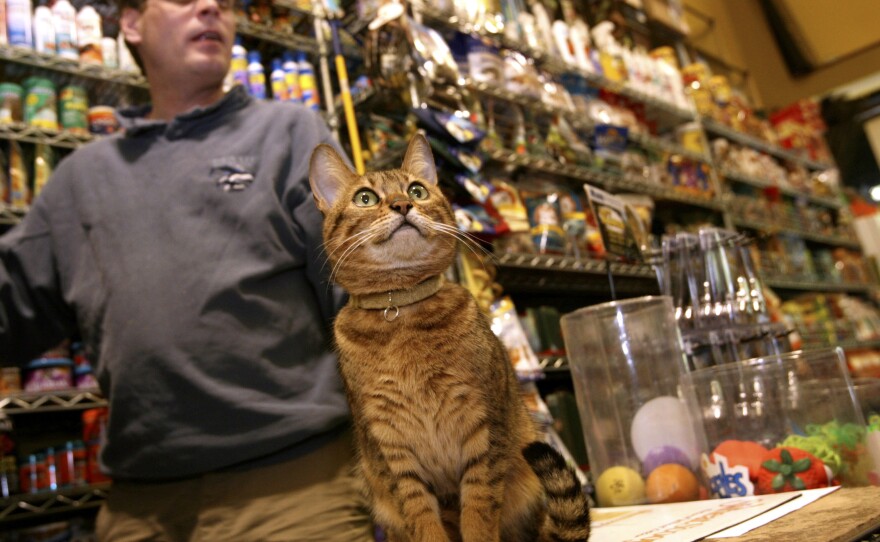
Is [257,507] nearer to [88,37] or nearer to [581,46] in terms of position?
[88,37]

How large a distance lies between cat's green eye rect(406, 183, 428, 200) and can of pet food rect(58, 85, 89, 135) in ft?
4.98

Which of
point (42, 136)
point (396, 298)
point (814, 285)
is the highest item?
point (42, 136)

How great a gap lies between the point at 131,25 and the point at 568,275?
1.62 meters

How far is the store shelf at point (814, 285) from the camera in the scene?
3.73 metres

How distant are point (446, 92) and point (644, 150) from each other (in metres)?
1.53

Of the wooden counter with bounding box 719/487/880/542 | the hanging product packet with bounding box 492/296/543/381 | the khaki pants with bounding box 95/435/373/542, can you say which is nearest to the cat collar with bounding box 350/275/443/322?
the wooden counter with bounding box 719/487/880/542

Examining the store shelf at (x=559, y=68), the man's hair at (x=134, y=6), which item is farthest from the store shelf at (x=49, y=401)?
the store shelf at (x=559, y=68)

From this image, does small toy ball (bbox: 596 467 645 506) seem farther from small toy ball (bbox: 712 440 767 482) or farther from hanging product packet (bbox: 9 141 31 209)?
hanging product packet (bbox: 9 141 31 209)

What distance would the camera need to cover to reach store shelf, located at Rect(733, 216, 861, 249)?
365 centimetres

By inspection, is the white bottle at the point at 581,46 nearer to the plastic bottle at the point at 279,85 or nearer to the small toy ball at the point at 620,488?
the plastic bottle at the point at 279,85

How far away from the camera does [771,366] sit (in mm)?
1251

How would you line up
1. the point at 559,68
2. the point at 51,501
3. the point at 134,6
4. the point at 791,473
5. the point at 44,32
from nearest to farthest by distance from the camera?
1. the point at 791,473
2. the point at 134,6
3. the point at 51,501
4. the point at 44,32
5. the point at 559,68

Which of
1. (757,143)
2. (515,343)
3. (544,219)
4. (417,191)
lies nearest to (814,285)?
(757,143)

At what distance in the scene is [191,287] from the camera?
120 cm
